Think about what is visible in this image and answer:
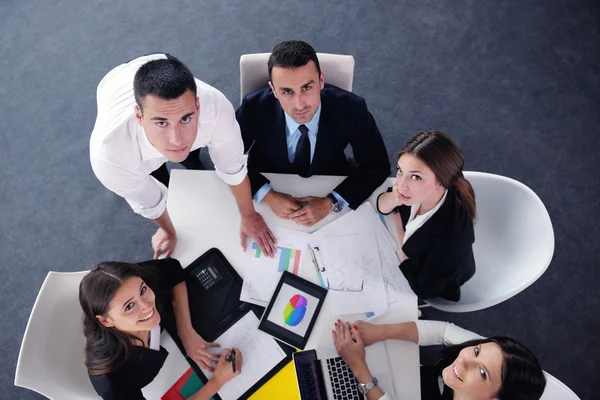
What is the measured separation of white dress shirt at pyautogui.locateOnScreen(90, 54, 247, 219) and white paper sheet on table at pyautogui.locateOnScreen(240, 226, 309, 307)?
10.8 inches

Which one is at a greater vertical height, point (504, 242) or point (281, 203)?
point (281, 203)

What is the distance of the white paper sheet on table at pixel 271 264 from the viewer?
1691 mm

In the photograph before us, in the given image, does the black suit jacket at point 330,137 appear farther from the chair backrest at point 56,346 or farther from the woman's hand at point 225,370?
the chair backrest at point 56,346

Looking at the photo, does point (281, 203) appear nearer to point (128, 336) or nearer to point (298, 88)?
point (298, 88)

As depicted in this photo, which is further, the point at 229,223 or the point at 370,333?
the point at 229,223

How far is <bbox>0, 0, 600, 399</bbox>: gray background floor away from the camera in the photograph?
248cm

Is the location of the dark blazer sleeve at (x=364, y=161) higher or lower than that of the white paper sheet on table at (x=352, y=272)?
higher

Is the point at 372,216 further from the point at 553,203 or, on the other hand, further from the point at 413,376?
the point at 553,203

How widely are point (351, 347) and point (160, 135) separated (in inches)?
36.7

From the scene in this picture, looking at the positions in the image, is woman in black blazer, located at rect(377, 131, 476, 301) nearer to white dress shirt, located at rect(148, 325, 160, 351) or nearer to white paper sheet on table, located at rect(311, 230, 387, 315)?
white paper sheet on table, located at rect(311, 230, 387, 315)

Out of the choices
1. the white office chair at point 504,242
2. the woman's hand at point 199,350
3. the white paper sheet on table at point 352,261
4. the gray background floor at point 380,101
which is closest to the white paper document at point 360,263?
the white paper sheet on table at point 352,261

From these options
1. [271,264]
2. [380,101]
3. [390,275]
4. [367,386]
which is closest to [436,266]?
[390,275]

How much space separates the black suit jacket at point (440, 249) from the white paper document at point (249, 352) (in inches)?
22.0

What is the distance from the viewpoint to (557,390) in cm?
151
